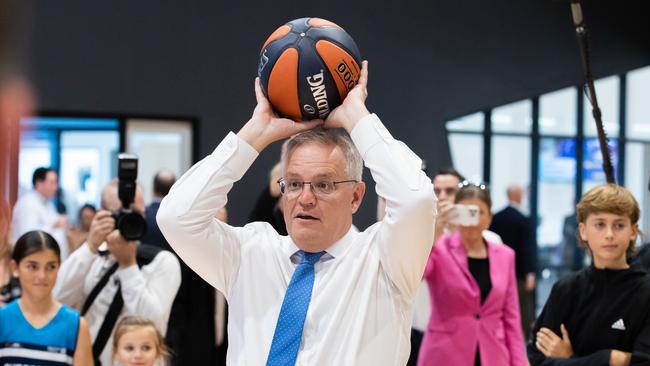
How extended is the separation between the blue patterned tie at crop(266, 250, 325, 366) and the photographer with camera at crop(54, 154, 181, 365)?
1.72 m

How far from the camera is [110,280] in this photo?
149 inches

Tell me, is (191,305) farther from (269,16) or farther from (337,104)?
(269,16)

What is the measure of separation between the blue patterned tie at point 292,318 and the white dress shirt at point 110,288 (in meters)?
1.80

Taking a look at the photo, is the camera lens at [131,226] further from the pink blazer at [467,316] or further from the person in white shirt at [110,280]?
the pink blazer at [467,316]

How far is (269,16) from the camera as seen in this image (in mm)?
8766

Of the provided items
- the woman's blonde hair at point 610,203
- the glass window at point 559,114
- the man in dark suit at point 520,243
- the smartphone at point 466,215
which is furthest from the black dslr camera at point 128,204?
the glass window at point 559,114

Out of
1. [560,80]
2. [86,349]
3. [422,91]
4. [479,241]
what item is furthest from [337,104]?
[560,80]

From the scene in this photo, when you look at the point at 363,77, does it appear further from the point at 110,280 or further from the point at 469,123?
the point at 469,123

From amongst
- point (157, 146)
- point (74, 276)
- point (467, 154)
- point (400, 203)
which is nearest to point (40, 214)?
point (157, 146)

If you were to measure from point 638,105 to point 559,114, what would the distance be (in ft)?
5.67

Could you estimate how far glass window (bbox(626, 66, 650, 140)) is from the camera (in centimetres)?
1254

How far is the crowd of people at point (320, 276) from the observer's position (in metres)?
2.02

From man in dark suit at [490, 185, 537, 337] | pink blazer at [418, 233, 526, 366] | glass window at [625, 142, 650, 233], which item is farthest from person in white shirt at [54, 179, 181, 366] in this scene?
glass window at [625, 142, 650, 233]

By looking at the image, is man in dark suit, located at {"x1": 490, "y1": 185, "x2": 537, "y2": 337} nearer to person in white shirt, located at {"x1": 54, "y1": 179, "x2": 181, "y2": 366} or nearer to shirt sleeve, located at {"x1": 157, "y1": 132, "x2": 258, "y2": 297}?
person in white shirt, located at {"x1": 54, "y1": 179, "x2": 181, "y2": 366}
